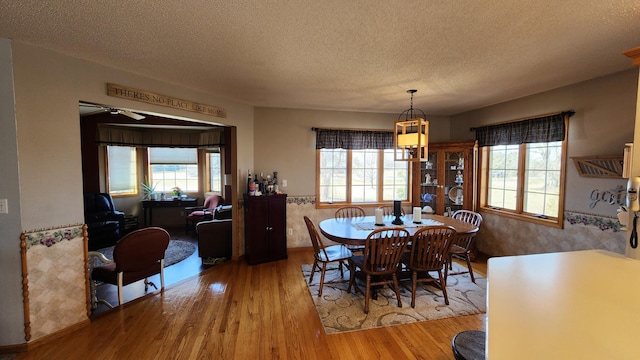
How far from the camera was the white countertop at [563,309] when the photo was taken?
79cm

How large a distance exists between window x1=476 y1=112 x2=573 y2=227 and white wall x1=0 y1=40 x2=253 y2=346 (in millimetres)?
4973

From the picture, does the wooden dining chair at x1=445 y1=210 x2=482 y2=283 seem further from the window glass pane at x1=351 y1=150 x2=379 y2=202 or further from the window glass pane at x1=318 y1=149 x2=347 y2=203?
the window glass pane at x1=318 y1=149 x2=347 y2=203

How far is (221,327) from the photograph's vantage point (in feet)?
8.11

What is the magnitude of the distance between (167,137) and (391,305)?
5.92m

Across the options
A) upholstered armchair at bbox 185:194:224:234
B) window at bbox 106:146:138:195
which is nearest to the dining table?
upholstered armchair at bbox 185:194:224:234

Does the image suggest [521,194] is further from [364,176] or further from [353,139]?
[353,139]

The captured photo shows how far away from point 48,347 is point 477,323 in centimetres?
367

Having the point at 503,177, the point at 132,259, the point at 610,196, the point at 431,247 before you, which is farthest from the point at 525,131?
the point at 132,259

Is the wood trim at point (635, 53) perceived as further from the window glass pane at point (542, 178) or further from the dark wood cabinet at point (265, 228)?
the dark wood cabinet at point (265, 228)

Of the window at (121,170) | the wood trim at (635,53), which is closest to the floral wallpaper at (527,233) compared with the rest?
the wood trim at (635,53)

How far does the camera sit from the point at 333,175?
15.9 ft

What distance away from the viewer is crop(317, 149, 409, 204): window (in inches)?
190

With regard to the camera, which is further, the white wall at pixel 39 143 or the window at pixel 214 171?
the window at pixel 214 171

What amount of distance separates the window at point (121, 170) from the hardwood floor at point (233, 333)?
4140 mm
